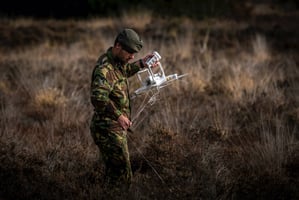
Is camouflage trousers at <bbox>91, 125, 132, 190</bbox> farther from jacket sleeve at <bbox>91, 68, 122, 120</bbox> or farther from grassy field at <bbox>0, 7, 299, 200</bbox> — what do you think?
jacket sleeve at <bbox>91, 68, 122, 120</bbox>

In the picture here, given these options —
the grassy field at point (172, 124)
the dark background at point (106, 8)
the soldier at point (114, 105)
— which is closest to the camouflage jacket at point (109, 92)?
the soldier at point (114, 105)

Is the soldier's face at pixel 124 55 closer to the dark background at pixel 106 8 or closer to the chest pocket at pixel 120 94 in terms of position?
the chest pocket at pixel 120 94

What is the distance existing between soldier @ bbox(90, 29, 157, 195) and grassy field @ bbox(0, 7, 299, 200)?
0.20 m

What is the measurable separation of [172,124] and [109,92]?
6.51 feet

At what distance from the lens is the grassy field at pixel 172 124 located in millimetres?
4945

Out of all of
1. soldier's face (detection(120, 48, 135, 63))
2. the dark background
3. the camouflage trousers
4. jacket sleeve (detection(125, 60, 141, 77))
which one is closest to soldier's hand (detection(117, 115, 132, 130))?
the camouflage trousers

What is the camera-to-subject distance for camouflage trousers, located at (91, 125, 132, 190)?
4.76 m

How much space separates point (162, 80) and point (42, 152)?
62.5 inches

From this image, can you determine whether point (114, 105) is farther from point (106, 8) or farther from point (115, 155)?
point (106, 8)

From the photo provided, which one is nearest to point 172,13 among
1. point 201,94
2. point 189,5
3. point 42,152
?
point 189,5

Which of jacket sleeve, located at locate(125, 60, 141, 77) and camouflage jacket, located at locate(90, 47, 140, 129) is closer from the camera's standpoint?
camouflage jacket, located at locate(90, 47, 140, 129)

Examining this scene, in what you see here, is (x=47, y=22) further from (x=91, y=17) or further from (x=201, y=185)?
(x=201, y=185)

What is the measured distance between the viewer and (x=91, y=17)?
58.4 ft

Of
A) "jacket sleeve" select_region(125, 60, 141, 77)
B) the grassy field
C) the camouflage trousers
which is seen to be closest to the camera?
the camouflage trousers
